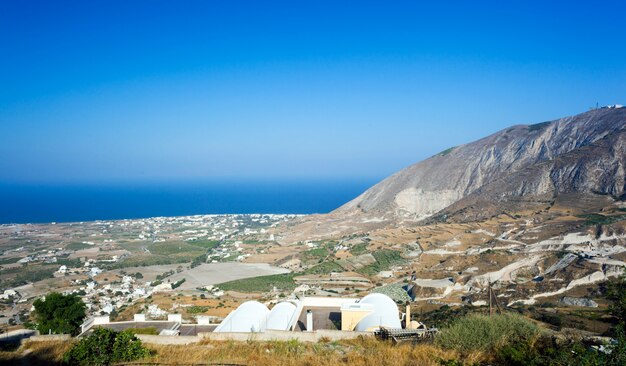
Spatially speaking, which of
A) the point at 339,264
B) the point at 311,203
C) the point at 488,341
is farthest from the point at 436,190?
the point at 311,203

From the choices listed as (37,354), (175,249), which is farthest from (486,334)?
(175,249)

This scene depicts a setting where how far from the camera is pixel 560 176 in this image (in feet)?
161

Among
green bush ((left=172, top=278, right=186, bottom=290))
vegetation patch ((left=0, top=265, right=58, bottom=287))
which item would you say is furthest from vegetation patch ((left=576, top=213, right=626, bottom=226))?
vegetation patch ((left=0, top=265, right=58, bottom=287))

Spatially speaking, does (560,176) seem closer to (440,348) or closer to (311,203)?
(440,348)

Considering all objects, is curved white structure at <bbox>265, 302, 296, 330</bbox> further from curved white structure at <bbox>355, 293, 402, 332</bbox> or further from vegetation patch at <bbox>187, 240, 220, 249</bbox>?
vegetation patch at <bbox>187, 240, 220, 249</bbox>

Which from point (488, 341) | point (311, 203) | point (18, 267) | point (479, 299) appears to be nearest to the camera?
point (488, 341)

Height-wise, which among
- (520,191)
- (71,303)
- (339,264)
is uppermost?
(520,191)

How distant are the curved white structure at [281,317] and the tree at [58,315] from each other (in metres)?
8.37

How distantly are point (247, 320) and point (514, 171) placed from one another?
53177mm

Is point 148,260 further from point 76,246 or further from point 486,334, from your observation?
point 486,334

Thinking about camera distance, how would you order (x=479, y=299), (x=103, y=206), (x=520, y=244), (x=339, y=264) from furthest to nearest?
(x=103, y=206) < (x=339, y=264) < (x=520, y=244) < (x=479, y=299)

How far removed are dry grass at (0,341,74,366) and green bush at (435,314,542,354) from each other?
768 cm

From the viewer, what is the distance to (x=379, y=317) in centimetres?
1477

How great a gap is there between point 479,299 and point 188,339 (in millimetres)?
19708
